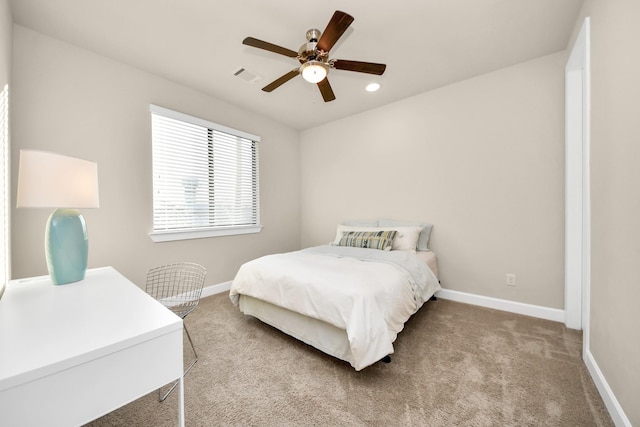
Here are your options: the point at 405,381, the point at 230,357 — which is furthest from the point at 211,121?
the point at 405,381

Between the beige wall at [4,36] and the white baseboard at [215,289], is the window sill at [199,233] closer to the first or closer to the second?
the white baseboard at [215,289]

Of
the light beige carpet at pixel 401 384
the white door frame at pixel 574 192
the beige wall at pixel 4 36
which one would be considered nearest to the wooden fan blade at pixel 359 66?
the white door frame at pixel 574 192

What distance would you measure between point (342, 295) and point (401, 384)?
2.20 ft

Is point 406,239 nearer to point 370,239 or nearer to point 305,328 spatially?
point 370,239

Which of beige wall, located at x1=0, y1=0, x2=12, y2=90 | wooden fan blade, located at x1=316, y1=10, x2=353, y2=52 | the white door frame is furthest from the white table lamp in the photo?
the white door frame

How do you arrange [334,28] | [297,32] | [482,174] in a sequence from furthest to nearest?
[482,174]
[297,32]
[334,28]

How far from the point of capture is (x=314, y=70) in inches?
76.0

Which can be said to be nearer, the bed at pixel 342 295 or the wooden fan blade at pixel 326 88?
the bed at pixel 342 295

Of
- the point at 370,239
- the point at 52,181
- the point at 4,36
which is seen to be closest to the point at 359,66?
the point at 370,239

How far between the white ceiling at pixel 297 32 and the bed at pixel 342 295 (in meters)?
2.00

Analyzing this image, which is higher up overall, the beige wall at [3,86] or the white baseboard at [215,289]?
the beige wall at [3,86]

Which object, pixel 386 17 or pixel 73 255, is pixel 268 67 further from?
pixel 73 255

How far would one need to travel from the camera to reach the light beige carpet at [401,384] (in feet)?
4.48

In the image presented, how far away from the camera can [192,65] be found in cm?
259
